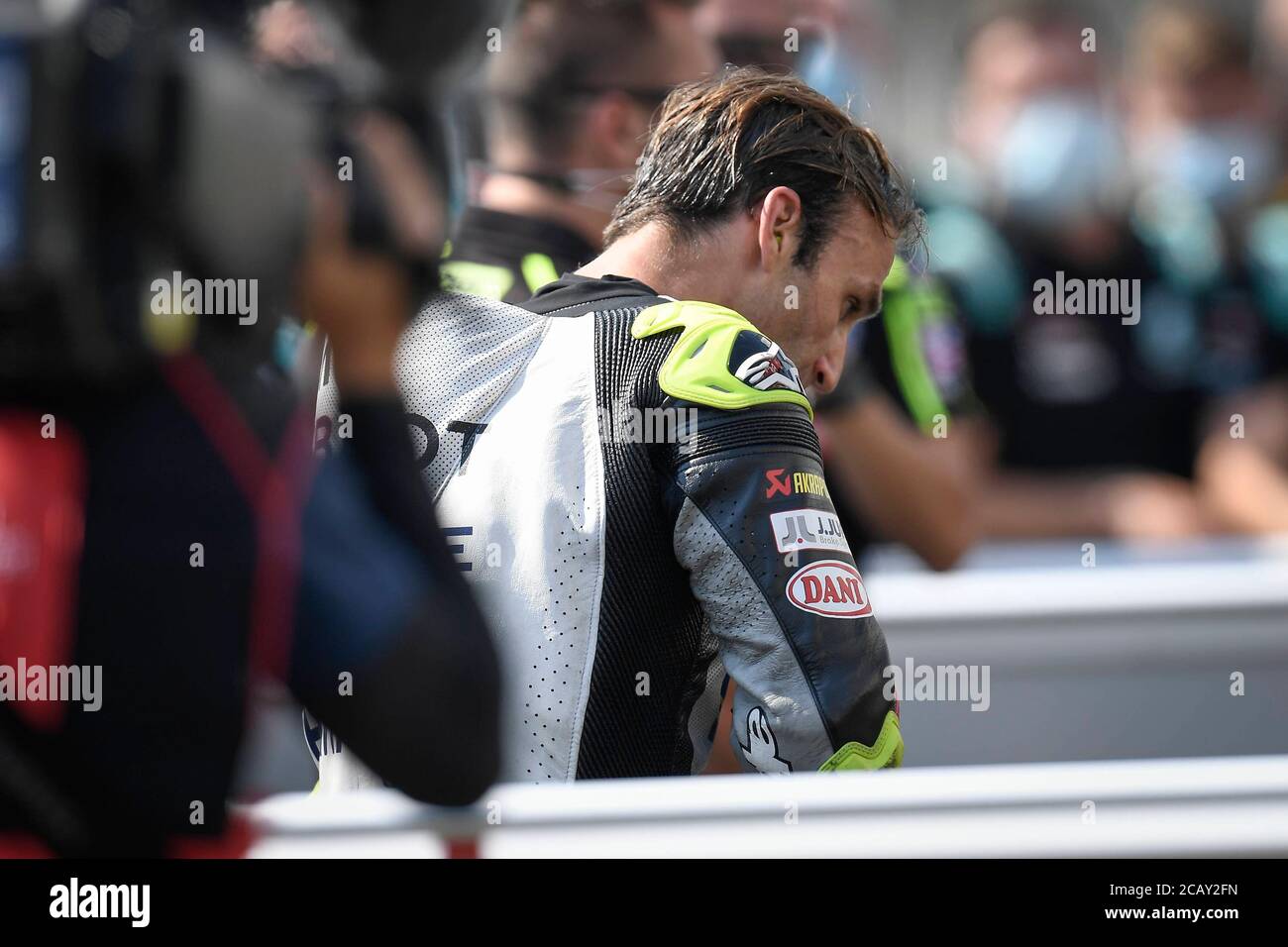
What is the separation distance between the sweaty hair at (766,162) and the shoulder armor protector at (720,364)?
16 cm

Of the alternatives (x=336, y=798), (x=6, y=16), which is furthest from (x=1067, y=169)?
(x=6, y=16)

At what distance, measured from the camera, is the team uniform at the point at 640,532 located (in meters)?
1.19

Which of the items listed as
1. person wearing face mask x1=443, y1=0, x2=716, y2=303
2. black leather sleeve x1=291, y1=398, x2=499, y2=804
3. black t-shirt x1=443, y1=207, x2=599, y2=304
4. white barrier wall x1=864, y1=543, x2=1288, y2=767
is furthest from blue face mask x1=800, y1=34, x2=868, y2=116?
black leather sleeve x1=291, y1=398, x2=499, y2=804

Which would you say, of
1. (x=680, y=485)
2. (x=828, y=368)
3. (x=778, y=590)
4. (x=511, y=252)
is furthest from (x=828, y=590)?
(x=511, y=252)

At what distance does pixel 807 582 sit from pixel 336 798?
40 centimetres

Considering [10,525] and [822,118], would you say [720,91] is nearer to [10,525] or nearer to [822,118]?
[822,118]

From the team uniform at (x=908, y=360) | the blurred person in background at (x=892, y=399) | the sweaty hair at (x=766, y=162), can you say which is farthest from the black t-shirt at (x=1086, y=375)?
the sweaty hair at (x=766, y=162)

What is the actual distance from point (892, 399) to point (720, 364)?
95 cm

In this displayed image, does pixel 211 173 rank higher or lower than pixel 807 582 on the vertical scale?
higher

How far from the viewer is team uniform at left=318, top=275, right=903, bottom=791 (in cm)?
119

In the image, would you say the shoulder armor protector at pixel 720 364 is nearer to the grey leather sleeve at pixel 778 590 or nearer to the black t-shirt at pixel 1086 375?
the grey leather sleeve at pixel 778 590

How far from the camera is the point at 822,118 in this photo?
136 centimetres

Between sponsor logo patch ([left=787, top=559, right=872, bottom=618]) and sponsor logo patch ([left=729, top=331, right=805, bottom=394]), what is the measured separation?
0.15 meters

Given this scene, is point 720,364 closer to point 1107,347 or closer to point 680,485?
point 680,485
